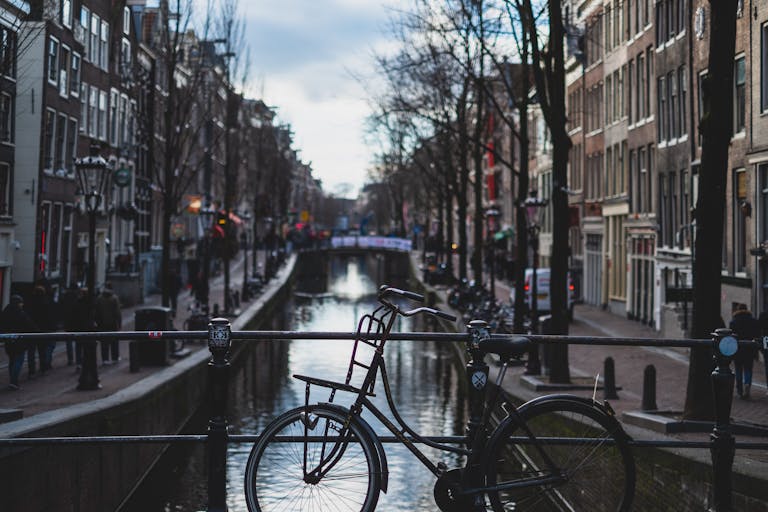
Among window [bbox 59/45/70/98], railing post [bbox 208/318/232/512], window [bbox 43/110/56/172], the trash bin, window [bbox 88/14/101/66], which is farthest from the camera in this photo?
window [bbox 88/14/101/66]

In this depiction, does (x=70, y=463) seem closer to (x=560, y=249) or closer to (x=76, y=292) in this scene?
(x=560, y=249)

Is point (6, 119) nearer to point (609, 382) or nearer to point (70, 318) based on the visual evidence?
point (70, 318)

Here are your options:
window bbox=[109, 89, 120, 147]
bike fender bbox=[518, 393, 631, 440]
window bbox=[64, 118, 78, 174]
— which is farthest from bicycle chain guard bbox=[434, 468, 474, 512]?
window bbox=[109, 89, 120, 147]

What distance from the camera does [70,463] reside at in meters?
11.7

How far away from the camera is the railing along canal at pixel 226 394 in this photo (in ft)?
20.5

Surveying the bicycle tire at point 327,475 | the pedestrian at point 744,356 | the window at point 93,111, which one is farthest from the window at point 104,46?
the bicycle tire at point 327,475

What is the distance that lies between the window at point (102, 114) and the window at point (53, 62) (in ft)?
29.6

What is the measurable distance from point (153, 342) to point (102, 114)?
27888 millimetres

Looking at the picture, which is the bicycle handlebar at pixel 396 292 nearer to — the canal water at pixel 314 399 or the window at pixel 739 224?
the canal water at pixel 314 399

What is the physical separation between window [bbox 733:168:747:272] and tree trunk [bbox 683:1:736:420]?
54.0 feet

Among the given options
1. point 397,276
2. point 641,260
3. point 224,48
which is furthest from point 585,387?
point 397,276

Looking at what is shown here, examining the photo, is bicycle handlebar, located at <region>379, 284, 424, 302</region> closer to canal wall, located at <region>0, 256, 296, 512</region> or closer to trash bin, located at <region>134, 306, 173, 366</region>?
canal wall, located at <region>0, 256, 296, 512</region>

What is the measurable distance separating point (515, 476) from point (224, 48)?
4160 centimetres

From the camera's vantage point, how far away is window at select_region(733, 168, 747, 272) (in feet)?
96.8
